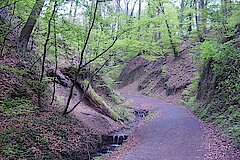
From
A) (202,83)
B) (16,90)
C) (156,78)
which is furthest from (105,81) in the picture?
Answer: (156,78)

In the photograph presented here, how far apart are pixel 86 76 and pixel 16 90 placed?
701cm

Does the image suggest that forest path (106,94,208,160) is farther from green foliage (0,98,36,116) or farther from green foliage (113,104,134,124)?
green foliage (0,98,36,116)

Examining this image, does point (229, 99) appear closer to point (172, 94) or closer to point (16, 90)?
point (16, 90)

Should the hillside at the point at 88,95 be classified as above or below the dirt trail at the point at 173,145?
above

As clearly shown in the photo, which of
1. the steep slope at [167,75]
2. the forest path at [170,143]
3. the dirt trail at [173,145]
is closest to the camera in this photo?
the dirt trail at [173,145]

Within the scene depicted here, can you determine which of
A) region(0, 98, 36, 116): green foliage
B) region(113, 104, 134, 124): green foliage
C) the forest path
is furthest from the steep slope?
region(0, 98, 36, 116): green foliage

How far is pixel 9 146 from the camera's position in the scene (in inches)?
256

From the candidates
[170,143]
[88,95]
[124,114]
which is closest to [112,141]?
[170,143]

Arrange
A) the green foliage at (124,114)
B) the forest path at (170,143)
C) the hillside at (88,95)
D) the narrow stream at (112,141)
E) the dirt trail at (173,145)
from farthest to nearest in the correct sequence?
the green foliage at (124,114) → the narrow stream at (112,141) → the hillside at (88,95) → the forest path at (170,143) → the dirt trail at (173,145)

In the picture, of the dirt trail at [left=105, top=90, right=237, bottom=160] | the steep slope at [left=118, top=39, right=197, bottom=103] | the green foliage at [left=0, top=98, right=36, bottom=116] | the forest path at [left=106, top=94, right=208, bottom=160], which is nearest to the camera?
the dirt trail at [left=105, top=90, right=237, bottom=160]

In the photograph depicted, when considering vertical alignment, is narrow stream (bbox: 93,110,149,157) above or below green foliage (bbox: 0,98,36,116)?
below

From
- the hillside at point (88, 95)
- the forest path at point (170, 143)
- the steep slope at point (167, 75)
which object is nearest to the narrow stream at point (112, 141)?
the hillside at point (88, 95)

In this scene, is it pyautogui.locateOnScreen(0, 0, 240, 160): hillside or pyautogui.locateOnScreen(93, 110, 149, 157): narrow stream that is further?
pyautogui.locateOnScreen(93, 110, 149, 157): narrow stream

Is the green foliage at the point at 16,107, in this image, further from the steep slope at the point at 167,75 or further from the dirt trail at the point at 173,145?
the steep slope at the point at 167,75
